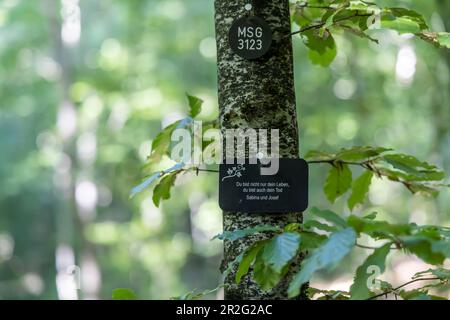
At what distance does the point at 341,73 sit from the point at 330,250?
8.67 metres

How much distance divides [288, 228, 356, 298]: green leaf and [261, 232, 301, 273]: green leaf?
0.07 metres

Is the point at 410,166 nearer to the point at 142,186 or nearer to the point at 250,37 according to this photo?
the point at 250,37

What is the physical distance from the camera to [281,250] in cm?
86

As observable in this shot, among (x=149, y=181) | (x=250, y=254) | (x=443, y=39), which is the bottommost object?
(x=250, y=254)

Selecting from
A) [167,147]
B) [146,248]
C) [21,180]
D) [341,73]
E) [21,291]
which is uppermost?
[341,73]

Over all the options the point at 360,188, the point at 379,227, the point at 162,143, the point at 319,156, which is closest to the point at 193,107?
the point at 162,143

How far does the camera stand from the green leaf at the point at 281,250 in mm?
843

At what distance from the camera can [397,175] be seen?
135 centimetres

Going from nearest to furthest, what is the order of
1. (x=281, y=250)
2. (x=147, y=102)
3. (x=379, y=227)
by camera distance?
(x=379, y=227) → (x=281, y=250) → (x=147, y=102)

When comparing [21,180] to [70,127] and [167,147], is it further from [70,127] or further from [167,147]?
[167,147]

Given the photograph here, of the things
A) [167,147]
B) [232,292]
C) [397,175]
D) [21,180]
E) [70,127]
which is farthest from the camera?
[21,180]

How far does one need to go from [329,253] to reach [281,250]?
131mm

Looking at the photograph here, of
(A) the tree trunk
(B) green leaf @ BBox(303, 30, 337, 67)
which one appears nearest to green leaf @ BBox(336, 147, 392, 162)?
(A) the tree trunk

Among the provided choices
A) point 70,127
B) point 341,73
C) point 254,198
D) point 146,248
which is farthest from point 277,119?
point 146,248
